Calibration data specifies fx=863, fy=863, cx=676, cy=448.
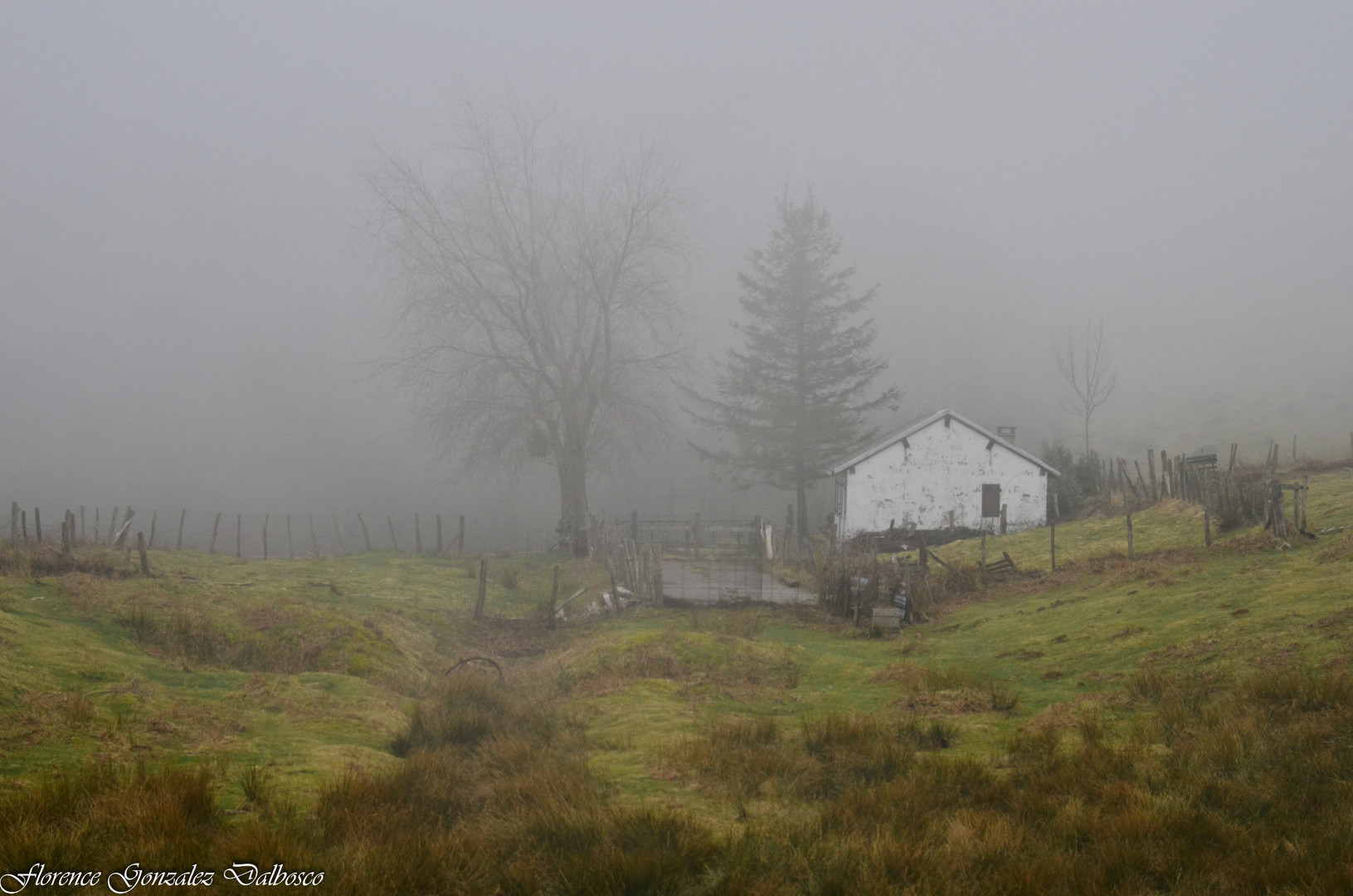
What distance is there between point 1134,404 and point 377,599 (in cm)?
7890

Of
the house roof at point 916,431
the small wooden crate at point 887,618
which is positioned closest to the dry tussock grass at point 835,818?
the small wooden crate at point 887,618

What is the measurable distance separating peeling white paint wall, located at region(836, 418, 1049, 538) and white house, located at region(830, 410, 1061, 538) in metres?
0.04

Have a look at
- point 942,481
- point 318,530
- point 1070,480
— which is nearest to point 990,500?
point 942,481

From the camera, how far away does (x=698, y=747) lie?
833 cm

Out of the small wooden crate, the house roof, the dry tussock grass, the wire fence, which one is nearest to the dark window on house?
the house roof

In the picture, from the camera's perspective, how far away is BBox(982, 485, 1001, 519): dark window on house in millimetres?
38844

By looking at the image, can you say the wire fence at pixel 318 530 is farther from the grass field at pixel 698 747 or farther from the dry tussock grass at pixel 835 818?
the dry tussock grass at pixel 835 818

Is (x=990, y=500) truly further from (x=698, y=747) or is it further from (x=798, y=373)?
(x=698, y=747)

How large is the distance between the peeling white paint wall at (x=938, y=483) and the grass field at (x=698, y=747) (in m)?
22.4

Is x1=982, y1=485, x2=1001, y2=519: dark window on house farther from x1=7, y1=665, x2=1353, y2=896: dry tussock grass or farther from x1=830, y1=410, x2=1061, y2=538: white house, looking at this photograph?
x1=7, y1=665, x2=1353, y2=896: dry tussock grass

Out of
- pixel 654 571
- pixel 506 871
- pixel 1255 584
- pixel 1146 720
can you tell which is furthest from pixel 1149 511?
pixel 506 871

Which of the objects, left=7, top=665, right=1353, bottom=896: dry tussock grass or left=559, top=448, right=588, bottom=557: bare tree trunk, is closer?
left=7, top=665, right=1353, bottom=896: dry tussock grass

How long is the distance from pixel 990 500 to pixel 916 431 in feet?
15.3
